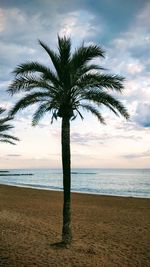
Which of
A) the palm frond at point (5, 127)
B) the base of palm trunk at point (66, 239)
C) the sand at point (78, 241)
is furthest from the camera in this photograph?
the palm frond at point (5, 127)

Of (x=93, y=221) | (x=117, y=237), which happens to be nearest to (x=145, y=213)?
(x=93, y=221)

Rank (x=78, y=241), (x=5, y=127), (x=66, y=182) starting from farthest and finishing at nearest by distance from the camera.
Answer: (x=5, y=127) → (x=78, y=241) → (x=66, y=182)

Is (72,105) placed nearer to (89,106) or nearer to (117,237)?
(89,106)

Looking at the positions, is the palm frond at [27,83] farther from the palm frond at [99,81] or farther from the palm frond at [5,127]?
the palm frond at [5,127]

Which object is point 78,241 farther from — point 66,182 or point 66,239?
point 66,182

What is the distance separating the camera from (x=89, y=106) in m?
12.4

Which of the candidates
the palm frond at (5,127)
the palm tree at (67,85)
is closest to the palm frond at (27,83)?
the palm tree at (67,85)

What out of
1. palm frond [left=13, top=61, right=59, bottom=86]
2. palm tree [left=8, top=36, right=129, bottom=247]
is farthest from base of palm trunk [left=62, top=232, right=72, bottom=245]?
palm frond [left=13, top=61, right=59, bottom=86]

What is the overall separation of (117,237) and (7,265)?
5.71 m

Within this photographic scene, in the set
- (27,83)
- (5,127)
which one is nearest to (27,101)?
(27,83)

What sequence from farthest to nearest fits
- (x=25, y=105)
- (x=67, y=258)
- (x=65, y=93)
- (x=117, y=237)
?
(x=117, y=237)
(x=25, y=105)
(x=65, y=93)
(x=67, y=258)

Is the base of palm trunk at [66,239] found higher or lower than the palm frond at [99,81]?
lower

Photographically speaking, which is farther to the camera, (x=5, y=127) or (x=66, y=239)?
Result: (x=5, y=127)

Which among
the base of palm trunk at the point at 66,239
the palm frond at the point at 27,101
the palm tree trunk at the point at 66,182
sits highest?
the palm frond at the point at 27,101
